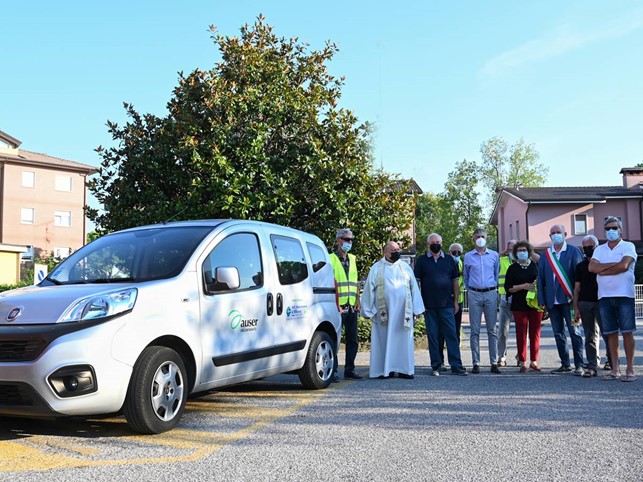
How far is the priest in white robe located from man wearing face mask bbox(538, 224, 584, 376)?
1822 millimetres

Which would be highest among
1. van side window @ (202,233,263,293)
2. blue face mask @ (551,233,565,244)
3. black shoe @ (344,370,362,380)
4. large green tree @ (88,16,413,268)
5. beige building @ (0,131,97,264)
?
beige building @ (0,131,97,264)

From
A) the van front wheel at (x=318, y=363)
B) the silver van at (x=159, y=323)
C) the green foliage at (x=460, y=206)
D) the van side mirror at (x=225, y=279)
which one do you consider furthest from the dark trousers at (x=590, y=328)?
the green foliage at (x=460, y=206)

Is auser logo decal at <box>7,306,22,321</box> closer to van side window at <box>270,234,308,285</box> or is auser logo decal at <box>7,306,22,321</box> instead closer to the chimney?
van side window at <box>270,234,308,285</box>

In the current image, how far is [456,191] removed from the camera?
217 ft

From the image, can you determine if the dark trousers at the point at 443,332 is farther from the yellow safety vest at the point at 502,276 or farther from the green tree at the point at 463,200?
the green tree at the point at 463,200

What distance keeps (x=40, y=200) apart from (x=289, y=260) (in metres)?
49.6

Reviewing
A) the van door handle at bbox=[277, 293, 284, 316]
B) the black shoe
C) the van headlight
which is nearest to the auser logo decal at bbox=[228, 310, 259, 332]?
the van door handle at bbox=[277, 293, 284, 316]

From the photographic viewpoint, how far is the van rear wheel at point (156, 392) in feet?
18.4

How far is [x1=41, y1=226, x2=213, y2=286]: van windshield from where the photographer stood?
20.9ft

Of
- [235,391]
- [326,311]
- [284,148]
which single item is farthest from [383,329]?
[284,148]

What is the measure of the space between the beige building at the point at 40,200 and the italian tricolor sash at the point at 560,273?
46228mm

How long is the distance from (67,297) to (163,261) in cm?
109

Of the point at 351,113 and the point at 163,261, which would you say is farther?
the point at 351,113

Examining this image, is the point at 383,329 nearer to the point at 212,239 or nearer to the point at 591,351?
the point at 591,351
